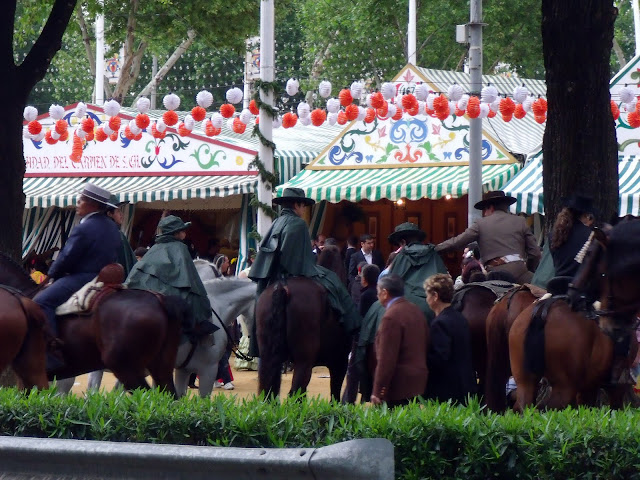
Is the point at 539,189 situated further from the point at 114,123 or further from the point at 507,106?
the point at 114,123

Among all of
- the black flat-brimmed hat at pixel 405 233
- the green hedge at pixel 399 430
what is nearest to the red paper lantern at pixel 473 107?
the black flat-brimmed hat at pixel 405 233

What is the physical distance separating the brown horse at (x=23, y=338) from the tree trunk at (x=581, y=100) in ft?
14.6

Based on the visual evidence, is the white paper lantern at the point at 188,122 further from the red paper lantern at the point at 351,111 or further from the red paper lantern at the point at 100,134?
the red paper lantern at the point at 351,111

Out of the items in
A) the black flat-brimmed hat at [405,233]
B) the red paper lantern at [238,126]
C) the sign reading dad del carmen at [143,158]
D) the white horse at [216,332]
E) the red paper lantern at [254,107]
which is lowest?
the white horse at [216,332]

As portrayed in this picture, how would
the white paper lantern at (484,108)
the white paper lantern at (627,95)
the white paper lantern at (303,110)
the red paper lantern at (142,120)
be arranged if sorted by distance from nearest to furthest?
1. the white paper lantern at (484,108)
2. the white paper lantern at (627,95)
3. the white paper lantern at (303,110)
4. the red paper lantern at (142,120)

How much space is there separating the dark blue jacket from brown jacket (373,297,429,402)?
2885 mm

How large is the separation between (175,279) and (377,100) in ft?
26.5

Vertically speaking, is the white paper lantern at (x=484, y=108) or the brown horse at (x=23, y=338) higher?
the white paper lantern at (x=484, y=108)

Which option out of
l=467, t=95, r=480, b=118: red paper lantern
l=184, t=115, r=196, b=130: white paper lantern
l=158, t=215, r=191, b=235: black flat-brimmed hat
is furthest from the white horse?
l=184, t=115, r=196, b=130: white paper lantern

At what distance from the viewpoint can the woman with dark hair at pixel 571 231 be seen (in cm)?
840

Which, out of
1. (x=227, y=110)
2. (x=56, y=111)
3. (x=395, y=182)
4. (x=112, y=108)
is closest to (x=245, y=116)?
(x=227, y=110)

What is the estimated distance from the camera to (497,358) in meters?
9.20

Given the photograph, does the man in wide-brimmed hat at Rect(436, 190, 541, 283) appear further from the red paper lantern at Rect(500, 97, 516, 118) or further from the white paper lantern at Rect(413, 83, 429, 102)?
the white paper lantern at Rect(413, 83, 429, 102)

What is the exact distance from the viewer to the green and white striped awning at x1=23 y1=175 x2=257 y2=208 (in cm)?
2127
